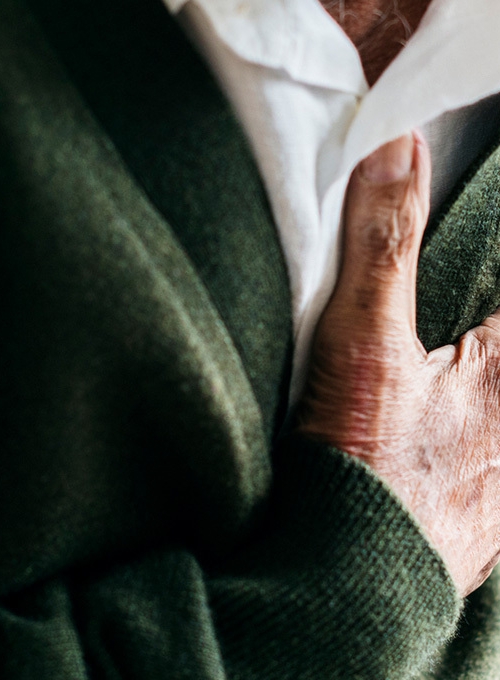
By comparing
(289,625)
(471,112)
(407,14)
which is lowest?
(289,625)

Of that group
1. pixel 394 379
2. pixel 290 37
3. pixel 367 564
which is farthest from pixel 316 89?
pixel 367 564

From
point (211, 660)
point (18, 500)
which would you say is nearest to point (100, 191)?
point (18, 500)

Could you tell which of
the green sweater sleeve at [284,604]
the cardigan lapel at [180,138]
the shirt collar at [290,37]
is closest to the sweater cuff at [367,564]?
the green sweater sleeve at [284,604]

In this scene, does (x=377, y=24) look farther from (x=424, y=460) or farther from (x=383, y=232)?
(x=424, y=460)

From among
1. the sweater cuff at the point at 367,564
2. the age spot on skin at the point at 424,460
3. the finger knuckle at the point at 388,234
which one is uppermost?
the finger knuckle at the point at 388,234

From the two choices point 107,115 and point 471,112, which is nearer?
point 107,115

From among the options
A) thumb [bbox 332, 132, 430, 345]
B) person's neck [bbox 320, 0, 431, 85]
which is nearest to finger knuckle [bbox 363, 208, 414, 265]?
thumb [bbox 332, 132, 430, 345]

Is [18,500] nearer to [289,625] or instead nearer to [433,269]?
[289,625]

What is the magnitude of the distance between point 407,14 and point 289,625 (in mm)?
466

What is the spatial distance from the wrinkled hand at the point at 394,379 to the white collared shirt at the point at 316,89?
1.1 inches

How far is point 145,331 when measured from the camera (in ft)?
1.21

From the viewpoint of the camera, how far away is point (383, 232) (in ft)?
1.50

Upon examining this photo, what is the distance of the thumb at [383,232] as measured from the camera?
0.45 m

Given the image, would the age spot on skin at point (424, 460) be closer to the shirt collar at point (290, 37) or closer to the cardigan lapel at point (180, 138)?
the cardigan lapel at point (180, 138)
